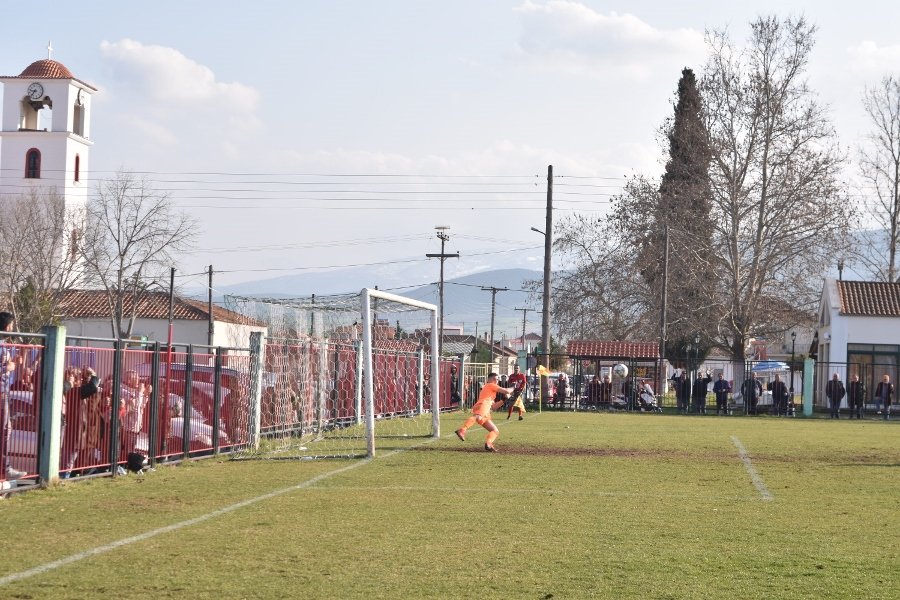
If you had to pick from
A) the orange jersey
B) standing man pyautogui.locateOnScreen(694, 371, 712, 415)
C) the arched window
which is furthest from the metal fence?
the arched window

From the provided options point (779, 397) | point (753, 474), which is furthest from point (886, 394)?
point (753, 474)

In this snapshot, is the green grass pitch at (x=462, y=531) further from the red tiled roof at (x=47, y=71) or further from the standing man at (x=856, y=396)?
the red tiled roof at (x=47, y=71)

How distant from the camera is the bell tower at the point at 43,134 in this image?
87.5m

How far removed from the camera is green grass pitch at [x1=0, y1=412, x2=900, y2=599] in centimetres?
797

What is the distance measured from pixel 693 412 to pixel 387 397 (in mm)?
17186

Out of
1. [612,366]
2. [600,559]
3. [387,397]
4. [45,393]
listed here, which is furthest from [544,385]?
[600,559]

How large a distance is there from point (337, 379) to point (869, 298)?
31.8m

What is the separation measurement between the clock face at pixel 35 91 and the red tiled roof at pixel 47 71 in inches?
23.1

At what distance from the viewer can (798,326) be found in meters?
59.0

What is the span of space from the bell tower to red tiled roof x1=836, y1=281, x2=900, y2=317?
5745 centimetres

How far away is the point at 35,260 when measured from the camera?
2525 inches

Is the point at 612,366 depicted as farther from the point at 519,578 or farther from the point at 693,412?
the point at 519,578

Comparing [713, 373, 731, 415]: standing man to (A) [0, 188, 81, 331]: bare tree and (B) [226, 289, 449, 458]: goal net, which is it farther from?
(A) [0, 188, 81, 331]: bare tree

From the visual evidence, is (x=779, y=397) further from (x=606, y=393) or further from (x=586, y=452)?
(x=586, y=452)
